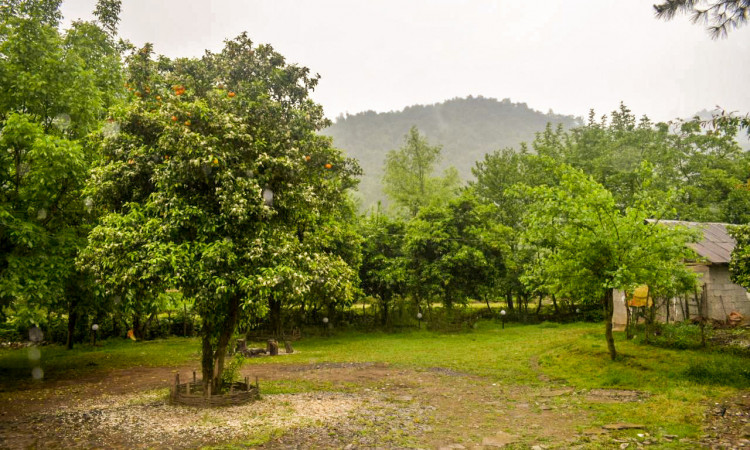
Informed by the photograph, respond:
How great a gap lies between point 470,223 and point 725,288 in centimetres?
1773

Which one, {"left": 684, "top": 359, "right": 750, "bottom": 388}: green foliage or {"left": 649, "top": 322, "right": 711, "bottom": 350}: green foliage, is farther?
{"left": 649, "top": 322, "right": 711, "bottom": 350}: green foliage

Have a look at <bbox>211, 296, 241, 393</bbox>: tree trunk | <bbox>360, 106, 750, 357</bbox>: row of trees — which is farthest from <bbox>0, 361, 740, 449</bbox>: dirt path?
<bbox>360, 106, 750, 357</bbox>: row of trees

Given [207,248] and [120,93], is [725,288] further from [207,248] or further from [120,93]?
[120,93]

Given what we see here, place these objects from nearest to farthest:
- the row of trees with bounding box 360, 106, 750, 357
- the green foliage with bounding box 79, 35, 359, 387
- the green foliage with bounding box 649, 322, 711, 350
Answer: the green foliage with bounding box 79, 35, 359, 387, the row of trees with bounding box 360, 106, 750, 357, the green foliage with bounding box 649, 322, 711, 350

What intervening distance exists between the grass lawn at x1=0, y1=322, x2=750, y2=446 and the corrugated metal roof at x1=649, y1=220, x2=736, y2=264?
7.79 metres

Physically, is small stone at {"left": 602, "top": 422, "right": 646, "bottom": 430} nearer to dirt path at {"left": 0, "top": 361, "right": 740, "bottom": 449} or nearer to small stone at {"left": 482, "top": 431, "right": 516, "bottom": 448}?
dirt path at {"left": 0, "top": 361, "right": 740, "bottom": 449}

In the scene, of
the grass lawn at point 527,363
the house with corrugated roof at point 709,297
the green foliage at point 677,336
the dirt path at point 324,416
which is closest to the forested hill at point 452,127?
the grass lawn at point 527,363

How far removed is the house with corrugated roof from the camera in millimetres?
25938

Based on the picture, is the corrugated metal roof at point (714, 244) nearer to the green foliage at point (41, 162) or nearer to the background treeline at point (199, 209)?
the background treeline at point (199, 209)

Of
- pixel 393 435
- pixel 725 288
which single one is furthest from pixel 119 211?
pixel 725 288

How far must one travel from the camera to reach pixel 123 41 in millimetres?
29438

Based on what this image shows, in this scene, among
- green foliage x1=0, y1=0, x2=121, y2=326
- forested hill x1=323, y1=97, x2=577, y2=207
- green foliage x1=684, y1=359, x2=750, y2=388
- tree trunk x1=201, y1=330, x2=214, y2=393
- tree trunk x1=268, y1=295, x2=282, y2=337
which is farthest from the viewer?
forested hill x1=323, y1=97, x2=577, y2=207

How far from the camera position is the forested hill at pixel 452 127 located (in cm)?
13975

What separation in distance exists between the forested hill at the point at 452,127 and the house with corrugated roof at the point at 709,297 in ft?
344
